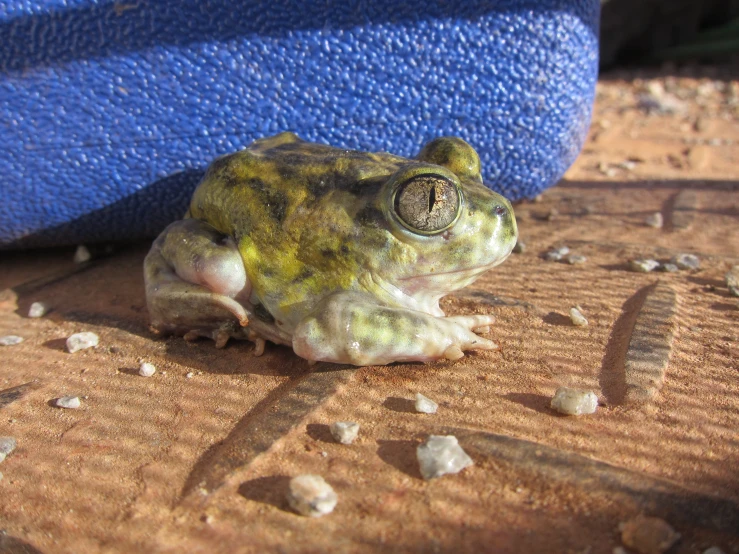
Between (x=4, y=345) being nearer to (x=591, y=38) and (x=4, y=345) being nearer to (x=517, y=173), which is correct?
(x=517, y=173)

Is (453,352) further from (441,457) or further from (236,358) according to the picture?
(236,358)

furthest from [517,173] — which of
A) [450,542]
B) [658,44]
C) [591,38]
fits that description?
[658,44]

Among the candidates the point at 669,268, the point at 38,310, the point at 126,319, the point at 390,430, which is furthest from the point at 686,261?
the point at 38,310

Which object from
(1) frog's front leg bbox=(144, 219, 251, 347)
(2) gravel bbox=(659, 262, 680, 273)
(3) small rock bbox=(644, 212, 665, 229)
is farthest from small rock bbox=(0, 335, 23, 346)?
(3) small rock bbox=(644, 212, 665, 229)

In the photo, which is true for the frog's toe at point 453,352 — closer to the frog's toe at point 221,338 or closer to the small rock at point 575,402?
the small rock at point 575,402

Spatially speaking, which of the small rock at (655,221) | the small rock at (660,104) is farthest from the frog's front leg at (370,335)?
the small rock at (660,104)
